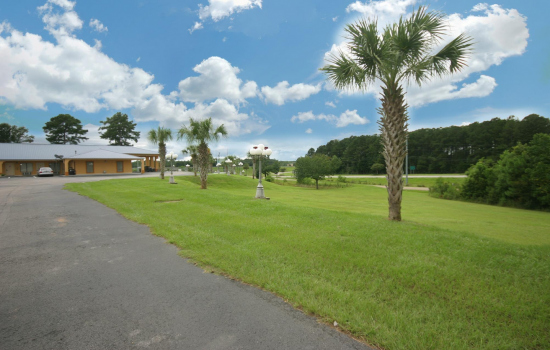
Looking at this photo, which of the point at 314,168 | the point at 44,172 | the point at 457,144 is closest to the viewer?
the point at 44,172

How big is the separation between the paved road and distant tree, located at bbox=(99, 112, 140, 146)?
8297 centimetres

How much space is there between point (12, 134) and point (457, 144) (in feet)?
368

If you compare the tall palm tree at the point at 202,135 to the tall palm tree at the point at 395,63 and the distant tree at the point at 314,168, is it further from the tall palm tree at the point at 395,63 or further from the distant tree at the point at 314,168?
the distant tree at the point at 314,168

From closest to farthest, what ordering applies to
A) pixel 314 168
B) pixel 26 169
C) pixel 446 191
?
pixel 446 191
pixel 26 169
pixel 314 168

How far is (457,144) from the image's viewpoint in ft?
208

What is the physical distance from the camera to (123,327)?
274 centimetres

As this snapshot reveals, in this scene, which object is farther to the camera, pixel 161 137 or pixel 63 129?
pixel 63 129

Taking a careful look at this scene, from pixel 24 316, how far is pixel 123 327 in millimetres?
1247

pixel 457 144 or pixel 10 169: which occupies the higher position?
pixel 457 144

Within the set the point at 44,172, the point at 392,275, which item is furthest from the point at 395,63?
the point at 44,172

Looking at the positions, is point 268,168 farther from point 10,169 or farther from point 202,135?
point 10,169

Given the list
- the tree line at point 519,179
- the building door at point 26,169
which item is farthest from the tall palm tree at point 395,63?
the building door at point 26,169

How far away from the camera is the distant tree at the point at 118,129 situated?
250 ft

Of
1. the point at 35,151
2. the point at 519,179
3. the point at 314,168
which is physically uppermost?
the point at 35,151
